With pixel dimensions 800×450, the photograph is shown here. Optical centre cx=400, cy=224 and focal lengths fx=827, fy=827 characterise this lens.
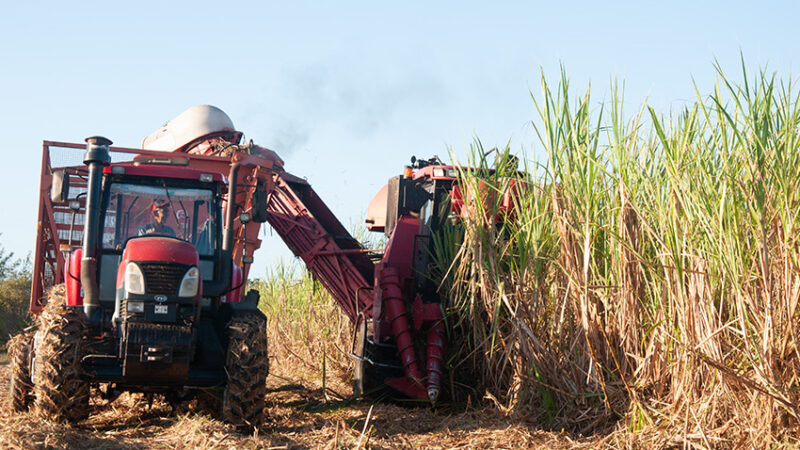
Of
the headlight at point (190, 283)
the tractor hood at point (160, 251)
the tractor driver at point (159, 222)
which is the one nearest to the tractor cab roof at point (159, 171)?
the tractor driver at point (159, 222)

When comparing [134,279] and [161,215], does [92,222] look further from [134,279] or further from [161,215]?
[134,279]

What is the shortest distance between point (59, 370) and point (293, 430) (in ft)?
5.63

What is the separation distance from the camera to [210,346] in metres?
6.32

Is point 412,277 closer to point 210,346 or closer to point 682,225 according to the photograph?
point 210,346

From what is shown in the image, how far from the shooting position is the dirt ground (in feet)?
17.6

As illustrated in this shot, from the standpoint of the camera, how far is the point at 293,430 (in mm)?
6207

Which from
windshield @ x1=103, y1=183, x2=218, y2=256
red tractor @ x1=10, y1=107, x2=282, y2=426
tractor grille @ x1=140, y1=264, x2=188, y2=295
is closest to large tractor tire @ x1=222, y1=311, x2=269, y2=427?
red tractor @ x1=10, y1=107, x2=282, y2=426

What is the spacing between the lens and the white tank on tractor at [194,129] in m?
9.88

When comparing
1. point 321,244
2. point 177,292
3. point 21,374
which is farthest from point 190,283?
point 321,244

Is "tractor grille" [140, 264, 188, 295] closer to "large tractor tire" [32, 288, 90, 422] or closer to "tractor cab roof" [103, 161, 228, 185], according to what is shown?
"large tractor tire" [32, 288, 90, 422]

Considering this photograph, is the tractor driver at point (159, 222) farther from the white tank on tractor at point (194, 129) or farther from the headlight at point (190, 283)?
the white tank on tractor at point (194, 129)

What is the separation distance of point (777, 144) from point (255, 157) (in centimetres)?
581

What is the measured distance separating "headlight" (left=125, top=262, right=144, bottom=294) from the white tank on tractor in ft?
13.5

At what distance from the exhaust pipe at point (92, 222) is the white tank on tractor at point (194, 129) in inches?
136
